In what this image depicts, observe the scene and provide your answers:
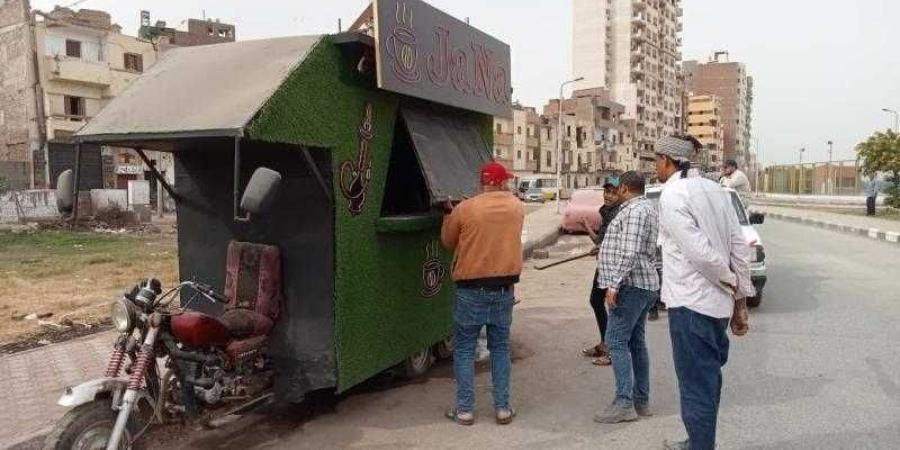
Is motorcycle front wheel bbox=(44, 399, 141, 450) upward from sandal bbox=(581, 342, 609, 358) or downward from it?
upward

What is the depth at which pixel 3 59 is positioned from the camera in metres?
40.3

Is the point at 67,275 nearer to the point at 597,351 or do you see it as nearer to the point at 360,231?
the point at 360,231

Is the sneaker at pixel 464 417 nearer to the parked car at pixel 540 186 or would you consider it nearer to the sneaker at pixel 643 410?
the sneaker at pixel 643 410

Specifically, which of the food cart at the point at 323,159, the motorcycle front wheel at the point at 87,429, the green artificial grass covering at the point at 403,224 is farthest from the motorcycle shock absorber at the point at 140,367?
the green artificial grass covering at the point at 403,224

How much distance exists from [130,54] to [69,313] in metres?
39.9

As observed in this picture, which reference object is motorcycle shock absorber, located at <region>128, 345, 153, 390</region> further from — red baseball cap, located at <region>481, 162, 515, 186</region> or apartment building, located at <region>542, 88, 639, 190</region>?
apartment building, located at <region>542, 88, 639, 190</region>

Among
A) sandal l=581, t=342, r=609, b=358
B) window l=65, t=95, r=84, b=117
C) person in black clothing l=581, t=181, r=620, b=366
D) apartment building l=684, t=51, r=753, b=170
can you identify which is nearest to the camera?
person in black clothing l=581, t=181, r=620, b=366

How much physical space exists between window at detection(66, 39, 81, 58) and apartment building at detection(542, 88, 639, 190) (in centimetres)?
4816

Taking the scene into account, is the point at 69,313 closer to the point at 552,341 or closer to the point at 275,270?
the point at 275,270

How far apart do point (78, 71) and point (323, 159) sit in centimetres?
4178

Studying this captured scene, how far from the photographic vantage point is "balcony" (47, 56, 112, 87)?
3888cm

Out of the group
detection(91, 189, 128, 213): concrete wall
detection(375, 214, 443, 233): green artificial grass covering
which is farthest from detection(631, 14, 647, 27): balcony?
detection(375, 214, 443, 233): green artificial grass covering

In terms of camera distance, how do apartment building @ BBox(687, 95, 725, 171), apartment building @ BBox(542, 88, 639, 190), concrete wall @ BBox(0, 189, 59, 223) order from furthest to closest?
apartment building @ BBox(687, 95, 725, 171) < apartment building @ BBox(542, 88, 639, 190) < concrete wall @ BBox(0, 189, 59, 223)

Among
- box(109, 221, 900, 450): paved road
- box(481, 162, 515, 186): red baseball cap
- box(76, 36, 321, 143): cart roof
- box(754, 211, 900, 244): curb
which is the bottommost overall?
box(109, 221, 900, 450): paved road
